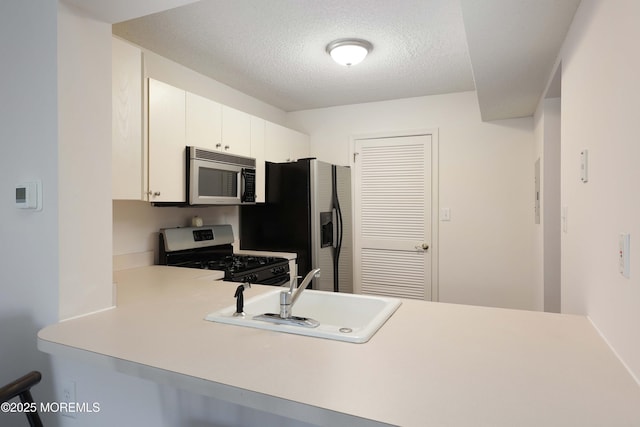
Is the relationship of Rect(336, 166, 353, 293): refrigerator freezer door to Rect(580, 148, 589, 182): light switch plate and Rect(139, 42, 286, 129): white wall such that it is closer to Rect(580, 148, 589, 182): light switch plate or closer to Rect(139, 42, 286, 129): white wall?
Rect(139, 42, 286, 129): white wall

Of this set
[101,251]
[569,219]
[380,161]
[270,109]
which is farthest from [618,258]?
[270,109]

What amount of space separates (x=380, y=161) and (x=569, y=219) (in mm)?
2295

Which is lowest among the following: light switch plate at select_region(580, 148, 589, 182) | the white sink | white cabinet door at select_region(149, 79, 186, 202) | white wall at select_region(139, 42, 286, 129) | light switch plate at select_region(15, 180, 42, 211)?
the white sink

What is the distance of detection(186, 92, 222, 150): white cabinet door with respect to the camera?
2322mm

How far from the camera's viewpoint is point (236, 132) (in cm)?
276

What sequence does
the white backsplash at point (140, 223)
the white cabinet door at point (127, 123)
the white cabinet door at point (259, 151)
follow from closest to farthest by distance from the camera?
the white cabinet door at point (127, 123), the white backsplash at point (140, 223), the white cabinet door at point (259, 151)

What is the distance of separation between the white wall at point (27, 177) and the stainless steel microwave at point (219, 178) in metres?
1.00

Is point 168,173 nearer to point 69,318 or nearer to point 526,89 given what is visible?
point 69,318

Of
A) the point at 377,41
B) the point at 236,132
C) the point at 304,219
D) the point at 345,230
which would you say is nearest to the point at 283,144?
the point at 236,132

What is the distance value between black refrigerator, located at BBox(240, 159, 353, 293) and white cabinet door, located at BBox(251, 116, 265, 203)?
0.10 meters

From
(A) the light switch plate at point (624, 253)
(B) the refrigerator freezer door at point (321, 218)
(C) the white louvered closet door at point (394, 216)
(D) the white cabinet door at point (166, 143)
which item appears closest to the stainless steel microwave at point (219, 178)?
(D) the white cabinet door at point (166, 143)

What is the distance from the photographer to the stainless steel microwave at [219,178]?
2.31 meters

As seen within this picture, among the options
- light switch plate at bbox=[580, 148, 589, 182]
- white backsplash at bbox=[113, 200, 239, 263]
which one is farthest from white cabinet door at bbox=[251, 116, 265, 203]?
light switch plate at bbox=[580, 148, 589, 182]

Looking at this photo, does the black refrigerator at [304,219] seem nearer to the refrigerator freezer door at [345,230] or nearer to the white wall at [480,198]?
the refrigerator freezer door at [345,230]
